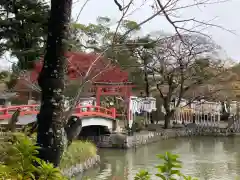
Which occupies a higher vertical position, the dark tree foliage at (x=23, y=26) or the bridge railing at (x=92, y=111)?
the dark tree foliage at (x=23, y=26)

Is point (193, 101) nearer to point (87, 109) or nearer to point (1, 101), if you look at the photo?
point (87, 109)

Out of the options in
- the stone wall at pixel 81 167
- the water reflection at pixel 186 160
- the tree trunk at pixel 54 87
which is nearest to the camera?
the tree trunk at pixel 54 87

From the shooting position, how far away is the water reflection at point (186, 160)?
11.7m

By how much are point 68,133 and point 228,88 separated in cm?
2050

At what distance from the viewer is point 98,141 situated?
18438 mm

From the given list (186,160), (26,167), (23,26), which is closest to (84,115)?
(186,160)

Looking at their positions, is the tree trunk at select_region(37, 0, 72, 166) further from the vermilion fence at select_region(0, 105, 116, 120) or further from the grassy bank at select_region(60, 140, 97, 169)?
the vermilion fence at select_region(0, 105, 116, 120)

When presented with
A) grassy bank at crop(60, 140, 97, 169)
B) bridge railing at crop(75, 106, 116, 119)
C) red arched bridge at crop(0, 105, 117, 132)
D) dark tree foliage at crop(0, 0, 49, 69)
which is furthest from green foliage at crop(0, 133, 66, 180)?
bridge railing at crop(75, 106, 116, 119)

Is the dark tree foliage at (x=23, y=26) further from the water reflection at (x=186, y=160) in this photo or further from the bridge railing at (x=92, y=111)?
the bridge railing at (x=92, y=111)

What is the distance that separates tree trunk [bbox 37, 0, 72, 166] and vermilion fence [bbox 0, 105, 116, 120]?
11655 millimetres

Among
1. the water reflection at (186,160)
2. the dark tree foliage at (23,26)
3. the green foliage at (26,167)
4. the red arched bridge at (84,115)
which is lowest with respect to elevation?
the water reflection at (186,160)

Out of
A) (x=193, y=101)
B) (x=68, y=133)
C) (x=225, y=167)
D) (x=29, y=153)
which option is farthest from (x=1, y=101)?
(x=29, y=153)

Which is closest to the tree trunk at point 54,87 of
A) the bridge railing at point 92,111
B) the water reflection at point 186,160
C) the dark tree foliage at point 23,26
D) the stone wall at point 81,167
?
the dark tree foliage at point 23,26

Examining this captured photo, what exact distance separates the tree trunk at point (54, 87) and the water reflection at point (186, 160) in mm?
7870
